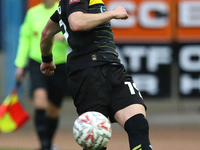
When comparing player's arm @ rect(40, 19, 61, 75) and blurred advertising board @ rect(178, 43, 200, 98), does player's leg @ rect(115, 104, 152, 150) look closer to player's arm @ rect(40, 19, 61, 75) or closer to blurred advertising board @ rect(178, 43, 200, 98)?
player's arm @ rect(40, 19, 61, 75)

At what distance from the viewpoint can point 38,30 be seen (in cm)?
676

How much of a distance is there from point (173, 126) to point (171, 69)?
1.21m

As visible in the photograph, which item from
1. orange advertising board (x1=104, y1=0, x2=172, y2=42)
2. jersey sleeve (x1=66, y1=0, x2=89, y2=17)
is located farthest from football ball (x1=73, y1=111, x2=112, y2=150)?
orange advertising board (x1=104, y1=0, x2=172, y2=42)

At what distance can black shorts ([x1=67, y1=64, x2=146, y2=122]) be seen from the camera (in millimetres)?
3795

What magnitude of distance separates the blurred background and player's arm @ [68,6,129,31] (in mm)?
6046

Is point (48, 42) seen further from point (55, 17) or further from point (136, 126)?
point (136, 126)

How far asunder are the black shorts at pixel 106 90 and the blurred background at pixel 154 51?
19.0 ft

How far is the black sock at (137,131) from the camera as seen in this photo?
3.61m

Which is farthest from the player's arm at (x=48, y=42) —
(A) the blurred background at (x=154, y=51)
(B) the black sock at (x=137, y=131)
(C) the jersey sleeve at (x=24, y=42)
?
(A) the blurred background at (x=154, y=51)

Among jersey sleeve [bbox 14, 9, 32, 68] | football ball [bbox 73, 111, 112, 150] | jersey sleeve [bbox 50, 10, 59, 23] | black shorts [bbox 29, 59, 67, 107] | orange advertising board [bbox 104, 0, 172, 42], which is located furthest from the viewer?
orange advertising board [bbox 104, 0, 172, 42]

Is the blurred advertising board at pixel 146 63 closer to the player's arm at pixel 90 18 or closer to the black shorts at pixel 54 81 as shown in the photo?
the black shorts at pixel 54 81

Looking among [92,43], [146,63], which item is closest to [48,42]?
[92,43]

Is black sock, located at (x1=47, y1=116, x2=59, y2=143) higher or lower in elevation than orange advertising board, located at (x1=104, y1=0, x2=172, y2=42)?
lower

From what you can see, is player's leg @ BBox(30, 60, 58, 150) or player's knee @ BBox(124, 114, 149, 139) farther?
player's leg @ BBox(30, 60, 58, 150)
